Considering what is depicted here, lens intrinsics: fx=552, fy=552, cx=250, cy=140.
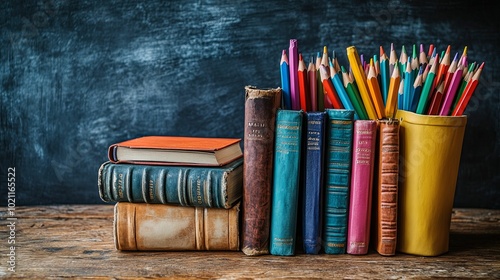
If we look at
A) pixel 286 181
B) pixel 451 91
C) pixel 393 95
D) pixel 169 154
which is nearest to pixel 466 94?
pixel 451 91

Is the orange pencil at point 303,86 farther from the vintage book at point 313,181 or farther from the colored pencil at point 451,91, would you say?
the colored pencil at point 451,91

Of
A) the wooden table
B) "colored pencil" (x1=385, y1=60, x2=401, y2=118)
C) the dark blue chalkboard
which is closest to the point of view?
the wooden table

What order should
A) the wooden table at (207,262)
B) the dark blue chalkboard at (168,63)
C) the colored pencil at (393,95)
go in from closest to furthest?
1. the wooden table at (207,262)
2. the colored pencil at (393,95)
3. the dark blue chalkboard at (168,63)

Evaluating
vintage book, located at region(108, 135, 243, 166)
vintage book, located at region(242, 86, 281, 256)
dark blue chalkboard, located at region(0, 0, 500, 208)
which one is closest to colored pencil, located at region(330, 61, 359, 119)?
vintage book, located at region(242, 86, 281, 256)

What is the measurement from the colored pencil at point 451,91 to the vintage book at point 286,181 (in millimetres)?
268

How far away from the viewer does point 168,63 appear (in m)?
1.46

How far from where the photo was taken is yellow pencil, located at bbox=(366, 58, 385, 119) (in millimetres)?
1032

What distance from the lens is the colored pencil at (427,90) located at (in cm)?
100

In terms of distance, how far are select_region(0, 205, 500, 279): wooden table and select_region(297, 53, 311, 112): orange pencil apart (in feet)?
0.93

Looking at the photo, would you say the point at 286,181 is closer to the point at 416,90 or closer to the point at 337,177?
the point at 337,177

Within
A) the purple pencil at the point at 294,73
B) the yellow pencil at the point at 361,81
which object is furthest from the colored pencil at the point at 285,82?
the yellow pencil at the point at 361,81

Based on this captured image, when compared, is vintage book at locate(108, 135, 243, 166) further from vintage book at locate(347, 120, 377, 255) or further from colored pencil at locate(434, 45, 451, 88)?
colored pencil at locate(434, 45, 451, 88)

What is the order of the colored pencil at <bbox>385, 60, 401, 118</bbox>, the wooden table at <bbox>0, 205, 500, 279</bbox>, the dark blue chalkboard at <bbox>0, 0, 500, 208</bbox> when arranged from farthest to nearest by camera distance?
the dark blue chalkboard at <bbox>0, 0, 500, 208</bbox>
the colored pencil at <bbox>385, 60, 401, 118</bbox>
the wooden table at <bbox>0, 205, 500, 279</bbox>

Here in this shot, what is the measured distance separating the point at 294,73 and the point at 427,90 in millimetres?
246
